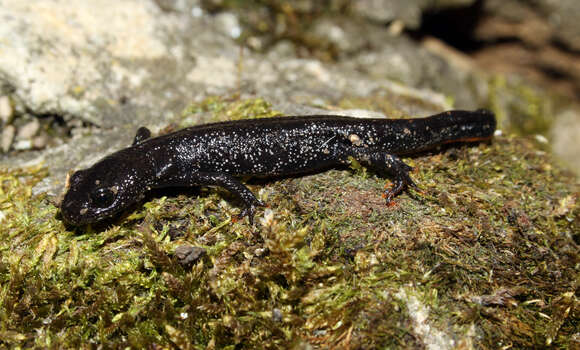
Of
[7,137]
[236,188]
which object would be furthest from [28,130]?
[236,188]

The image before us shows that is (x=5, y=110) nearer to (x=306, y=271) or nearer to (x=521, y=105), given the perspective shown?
(x=306, y=271)

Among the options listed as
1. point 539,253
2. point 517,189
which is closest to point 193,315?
point 539,253

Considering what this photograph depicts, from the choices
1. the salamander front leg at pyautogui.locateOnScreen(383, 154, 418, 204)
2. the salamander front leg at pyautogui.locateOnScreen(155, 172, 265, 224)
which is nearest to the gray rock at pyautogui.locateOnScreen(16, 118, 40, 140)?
the salamander front leg at pyautogui.locateOnScreen(155, 172, 265, 224)

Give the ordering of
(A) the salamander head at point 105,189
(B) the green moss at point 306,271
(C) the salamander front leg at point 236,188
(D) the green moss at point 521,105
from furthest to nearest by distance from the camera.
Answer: (D) the green moss at point 521,105 < (C) the salamander front leg at point 236,188 < (A) the salamander head at point 105,189 < (B) the green moss at point 306,271

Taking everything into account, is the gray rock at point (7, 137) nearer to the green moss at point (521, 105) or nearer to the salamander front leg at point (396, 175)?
the salamander front leg at point (396, 175)

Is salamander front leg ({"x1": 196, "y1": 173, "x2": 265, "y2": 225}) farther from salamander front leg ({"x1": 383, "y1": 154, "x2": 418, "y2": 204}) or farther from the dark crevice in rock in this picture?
the dark crevice in rock

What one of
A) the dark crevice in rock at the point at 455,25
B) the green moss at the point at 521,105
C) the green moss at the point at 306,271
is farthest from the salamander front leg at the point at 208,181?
the green moss at the point at 521,105

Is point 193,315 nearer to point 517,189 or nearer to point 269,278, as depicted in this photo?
point 269,278

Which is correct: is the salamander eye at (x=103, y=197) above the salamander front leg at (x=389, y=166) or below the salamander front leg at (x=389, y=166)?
below

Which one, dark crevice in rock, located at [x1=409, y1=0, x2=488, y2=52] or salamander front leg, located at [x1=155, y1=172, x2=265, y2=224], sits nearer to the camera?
salamander front leg, located at [x1=155, y1=172, x2=265, y2=224]

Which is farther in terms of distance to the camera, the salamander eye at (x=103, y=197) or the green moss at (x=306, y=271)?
the salamander eye at (x=103, y=197)
